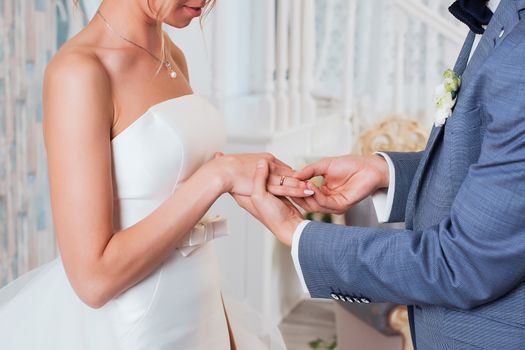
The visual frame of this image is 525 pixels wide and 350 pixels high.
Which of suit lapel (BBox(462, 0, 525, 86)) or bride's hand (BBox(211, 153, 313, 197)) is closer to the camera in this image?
suit lapel (BBox(462, 0, 525, 86))

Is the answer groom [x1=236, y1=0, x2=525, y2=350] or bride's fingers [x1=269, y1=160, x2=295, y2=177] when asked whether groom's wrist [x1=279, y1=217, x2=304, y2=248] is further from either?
bride's fingers [x1=269, y1=160, x2=295, y2=177]

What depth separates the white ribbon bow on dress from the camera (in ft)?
5.55

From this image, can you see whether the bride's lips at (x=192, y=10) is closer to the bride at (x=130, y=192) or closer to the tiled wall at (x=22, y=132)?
the bride at (x=130, y=192)

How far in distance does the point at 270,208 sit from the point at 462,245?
45 cm

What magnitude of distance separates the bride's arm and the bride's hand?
0.03 metres

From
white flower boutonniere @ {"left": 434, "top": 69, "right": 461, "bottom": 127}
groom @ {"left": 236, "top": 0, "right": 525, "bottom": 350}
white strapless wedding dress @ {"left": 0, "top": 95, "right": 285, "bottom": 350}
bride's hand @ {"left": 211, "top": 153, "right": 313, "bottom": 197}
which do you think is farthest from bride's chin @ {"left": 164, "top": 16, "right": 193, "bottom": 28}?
white flower boutonniere @ {"left": 434, "top": 69, "right": 461, "bottom": 127}

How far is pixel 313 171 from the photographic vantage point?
5.69 feet

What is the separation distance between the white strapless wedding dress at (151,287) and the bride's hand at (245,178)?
0.11 meters

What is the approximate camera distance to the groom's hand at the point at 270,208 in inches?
58.9

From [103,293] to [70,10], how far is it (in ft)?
5.73

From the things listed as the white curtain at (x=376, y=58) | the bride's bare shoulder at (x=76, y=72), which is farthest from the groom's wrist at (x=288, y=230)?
the white curtain at (x=376, y=58)

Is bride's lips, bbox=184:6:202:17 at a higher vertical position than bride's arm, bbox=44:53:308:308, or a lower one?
higher

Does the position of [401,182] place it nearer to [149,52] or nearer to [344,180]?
[344,180]

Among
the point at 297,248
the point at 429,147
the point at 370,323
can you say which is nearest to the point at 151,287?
the point at 297,248
